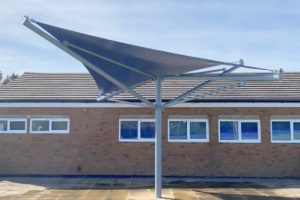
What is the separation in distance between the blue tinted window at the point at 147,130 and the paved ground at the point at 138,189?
1857mm

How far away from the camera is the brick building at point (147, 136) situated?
50.3 feet

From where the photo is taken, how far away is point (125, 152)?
15438 millimetres

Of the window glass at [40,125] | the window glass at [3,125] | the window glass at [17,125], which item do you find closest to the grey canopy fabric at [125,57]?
the window glass at [40,125]

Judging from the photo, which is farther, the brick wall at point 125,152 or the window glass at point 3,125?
the window glass at point 3,125

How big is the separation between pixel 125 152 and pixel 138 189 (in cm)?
327

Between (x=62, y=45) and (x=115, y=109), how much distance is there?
265 inches

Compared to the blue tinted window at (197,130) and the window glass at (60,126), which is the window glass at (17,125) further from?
the blue tinted window at (197,130)

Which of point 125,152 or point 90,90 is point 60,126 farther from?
point 125,152

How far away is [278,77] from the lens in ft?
34.2

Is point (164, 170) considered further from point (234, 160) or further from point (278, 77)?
point (278, 77)

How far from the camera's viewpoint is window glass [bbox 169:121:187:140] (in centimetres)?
1554

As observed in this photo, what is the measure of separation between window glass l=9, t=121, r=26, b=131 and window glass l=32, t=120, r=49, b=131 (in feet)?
1.38

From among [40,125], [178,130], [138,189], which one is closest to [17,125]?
[40,125]

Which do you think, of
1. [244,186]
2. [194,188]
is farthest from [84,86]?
[244,186]
